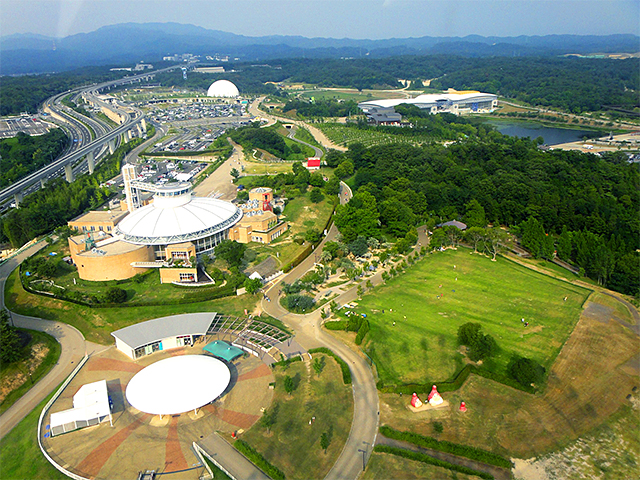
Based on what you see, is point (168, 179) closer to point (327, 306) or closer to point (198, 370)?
point (327, 306)

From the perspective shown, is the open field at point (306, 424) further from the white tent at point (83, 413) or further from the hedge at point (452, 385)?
the white tent at point (83, 413)

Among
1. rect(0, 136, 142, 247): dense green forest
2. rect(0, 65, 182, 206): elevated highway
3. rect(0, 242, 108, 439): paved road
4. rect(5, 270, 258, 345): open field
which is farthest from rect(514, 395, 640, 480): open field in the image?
rect(0, 65, 182, 206): elevated highway

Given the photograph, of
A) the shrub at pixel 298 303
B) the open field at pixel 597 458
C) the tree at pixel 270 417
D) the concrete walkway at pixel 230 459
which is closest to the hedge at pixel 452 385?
the open field at pixel 597 458

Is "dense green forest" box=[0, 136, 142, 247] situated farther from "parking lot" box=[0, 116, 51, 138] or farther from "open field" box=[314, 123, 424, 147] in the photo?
"parking lot" box=[0, 116, 51, 138]

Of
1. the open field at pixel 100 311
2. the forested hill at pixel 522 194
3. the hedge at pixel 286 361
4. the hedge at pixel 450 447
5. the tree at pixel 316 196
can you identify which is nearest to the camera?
the hedge at pixel 450 447

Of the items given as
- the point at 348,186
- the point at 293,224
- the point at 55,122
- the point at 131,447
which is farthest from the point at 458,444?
the point at 55,122
